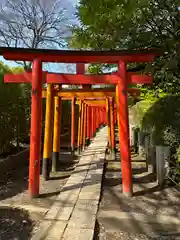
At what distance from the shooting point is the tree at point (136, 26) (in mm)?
4566

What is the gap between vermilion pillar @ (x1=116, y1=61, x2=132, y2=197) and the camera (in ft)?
15.8

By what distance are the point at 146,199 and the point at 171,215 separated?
2.42 feet

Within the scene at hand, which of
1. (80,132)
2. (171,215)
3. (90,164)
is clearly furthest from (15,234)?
(80,132)

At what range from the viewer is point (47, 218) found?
12.1ft

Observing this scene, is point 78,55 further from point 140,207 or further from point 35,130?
point 140,207

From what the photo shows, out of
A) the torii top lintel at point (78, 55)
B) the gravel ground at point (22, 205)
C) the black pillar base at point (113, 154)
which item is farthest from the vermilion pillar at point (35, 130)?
the black pillar base at point (113, 154)

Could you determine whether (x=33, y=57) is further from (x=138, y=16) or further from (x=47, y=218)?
(x=47, y=218)

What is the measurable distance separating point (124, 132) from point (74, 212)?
5.51 feet

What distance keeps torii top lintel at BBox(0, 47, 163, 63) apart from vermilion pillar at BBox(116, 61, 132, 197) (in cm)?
18

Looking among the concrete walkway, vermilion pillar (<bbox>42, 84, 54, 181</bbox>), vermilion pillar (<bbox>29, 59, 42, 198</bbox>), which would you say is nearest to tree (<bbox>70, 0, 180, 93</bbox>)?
vermilion pillar (<bbox>29, 59, 42, 198</bbox>)

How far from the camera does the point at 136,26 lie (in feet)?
17.5

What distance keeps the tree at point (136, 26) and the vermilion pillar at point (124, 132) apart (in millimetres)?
589

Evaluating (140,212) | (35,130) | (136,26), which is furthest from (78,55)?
(140,212)

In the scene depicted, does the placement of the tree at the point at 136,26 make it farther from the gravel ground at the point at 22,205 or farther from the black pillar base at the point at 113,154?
the black pillar base at the point at 113,154
